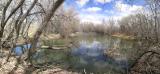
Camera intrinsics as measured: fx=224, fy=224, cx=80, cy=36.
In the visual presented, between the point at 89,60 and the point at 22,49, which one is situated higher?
the point at 22,49

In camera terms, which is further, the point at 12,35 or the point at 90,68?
the point at 90,68

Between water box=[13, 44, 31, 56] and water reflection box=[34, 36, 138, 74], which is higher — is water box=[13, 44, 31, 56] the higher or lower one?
the higher one

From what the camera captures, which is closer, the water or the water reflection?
the water

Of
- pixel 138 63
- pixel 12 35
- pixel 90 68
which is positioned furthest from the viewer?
pixel 90 68

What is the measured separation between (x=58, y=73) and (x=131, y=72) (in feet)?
16.5

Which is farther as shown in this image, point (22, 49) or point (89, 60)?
point (89, 60)

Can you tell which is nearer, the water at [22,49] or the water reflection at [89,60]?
the water at [22,49]

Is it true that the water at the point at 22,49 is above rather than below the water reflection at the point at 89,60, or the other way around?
above

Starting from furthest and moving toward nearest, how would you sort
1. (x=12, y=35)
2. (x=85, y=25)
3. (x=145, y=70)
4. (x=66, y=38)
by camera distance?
1. (x=85, y=25)
2. (x=66, y=38)
3. (x=145, y=70)
4. (x=12, y=35)

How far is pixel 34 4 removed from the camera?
970 cm

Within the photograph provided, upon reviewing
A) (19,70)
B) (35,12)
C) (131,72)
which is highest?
(35,12)

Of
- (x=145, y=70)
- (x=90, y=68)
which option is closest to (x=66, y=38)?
(x=90, y=68)

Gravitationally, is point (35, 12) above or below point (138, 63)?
above

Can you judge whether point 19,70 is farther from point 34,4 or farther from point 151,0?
point 151,0
